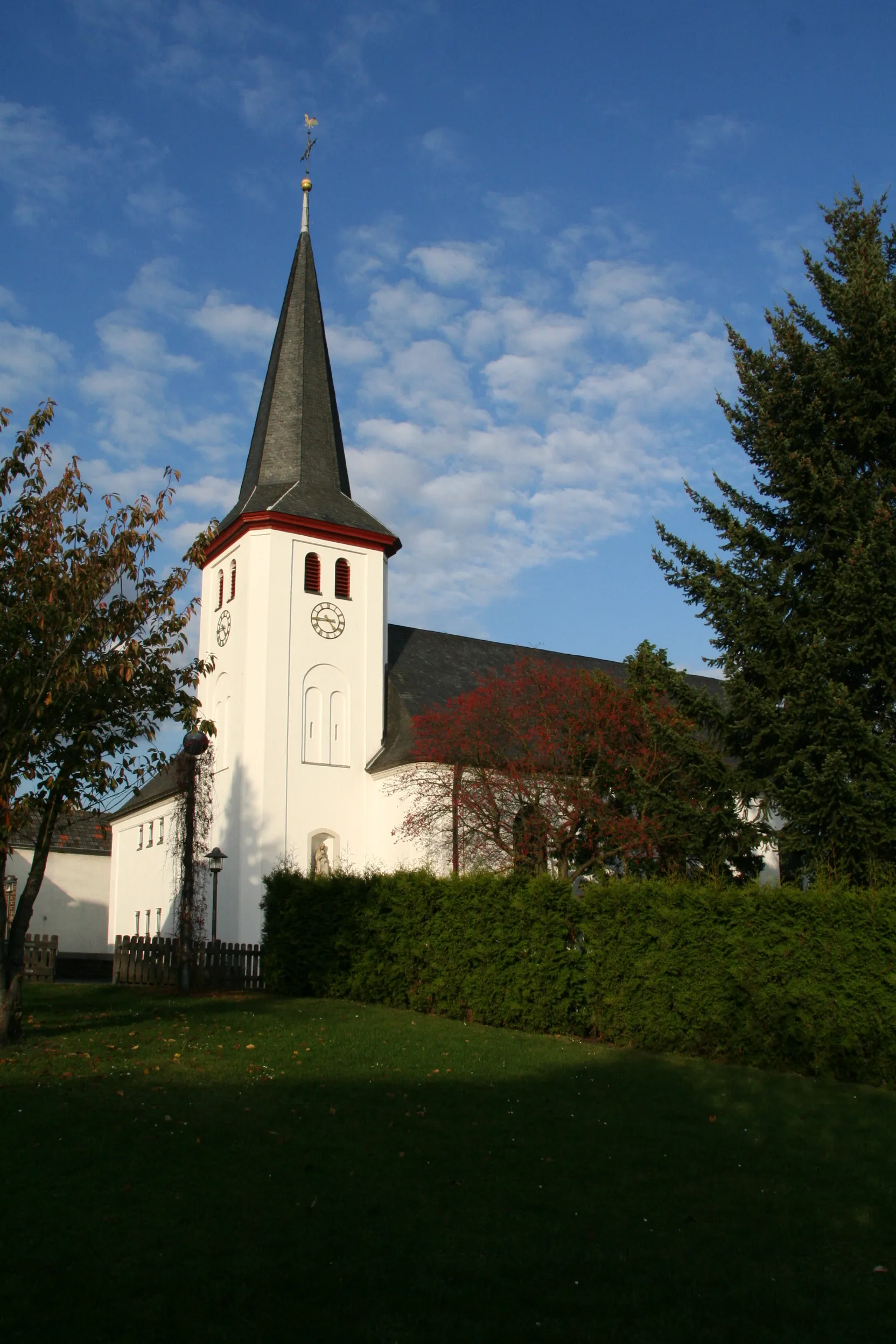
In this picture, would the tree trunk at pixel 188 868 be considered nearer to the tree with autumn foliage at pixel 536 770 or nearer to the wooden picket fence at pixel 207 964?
the wooden picket fence at pixel 207 964

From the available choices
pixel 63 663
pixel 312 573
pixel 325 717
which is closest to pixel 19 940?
pixel 63 663

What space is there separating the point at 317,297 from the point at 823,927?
32.3 meters

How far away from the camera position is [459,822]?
2820 cm

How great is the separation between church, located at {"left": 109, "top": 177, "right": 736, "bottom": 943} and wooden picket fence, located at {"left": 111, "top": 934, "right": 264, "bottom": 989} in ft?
18.8

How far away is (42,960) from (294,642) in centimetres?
1174

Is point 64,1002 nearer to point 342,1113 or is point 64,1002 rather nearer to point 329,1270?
point 342,1113

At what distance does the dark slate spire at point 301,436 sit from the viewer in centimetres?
3684

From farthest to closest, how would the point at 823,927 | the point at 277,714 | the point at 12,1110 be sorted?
the point at 277,714 → the point at 823,927 → the point at 12,1110

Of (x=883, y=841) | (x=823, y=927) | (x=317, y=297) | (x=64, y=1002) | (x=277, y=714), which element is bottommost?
(x=64, y=1002)

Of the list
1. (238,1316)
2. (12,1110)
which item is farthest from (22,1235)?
(12,1110)

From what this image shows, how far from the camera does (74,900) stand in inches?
1976

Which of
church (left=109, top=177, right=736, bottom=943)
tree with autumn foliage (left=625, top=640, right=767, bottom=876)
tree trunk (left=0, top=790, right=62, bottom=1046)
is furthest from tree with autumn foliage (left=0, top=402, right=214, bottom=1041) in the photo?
church (left=109, top=177, right=736, bottom=943)

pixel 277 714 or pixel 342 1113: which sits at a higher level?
pixel 277 714

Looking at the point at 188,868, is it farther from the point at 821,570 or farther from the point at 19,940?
the point at 821,570
